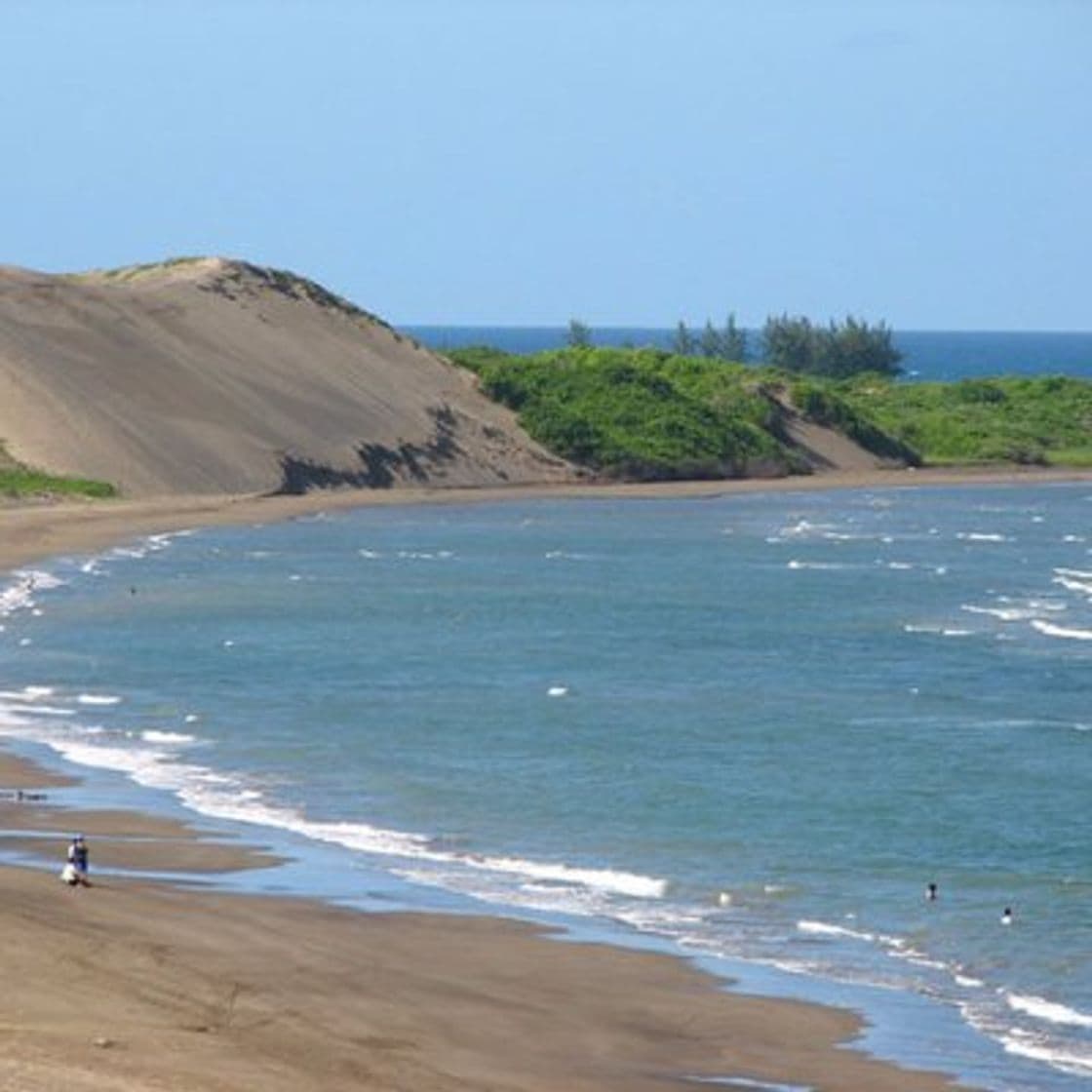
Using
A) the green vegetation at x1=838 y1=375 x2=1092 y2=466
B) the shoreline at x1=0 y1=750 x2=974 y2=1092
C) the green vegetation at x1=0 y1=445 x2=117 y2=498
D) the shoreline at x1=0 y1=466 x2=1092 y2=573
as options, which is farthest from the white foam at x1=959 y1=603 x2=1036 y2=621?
the green vegetation at x1=838 y1=375 x2=1092 y2=466

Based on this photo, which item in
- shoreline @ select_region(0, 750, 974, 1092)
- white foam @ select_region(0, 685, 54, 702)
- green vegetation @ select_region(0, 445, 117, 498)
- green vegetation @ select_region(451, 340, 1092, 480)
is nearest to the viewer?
shoreline @ select_region(0, 750, 974, 1092)

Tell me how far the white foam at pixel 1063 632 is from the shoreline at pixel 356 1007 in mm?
31113

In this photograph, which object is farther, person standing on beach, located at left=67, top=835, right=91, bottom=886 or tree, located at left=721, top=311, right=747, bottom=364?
tree, located at left=721, top=311, right=747, bottom=364

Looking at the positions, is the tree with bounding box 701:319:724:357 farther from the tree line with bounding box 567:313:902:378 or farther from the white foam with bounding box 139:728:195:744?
the white foam with bounding box 139:728:195:744

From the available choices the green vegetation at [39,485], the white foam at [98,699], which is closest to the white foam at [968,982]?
the white foam at [98,699]

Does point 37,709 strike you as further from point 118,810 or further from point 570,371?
point 570,371

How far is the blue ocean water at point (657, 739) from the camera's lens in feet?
96.1

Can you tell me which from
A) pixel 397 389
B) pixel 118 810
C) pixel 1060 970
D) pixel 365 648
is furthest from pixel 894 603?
pixel 397 389

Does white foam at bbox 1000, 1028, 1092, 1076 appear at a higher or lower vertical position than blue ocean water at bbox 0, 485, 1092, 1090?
lower

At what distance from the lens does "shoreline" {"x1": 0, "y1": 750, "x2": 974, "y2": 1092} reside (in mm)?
21438

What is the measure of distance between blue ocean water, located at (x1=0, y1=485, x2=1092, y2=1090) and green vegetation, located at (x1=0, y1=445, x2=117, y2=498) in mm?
14521

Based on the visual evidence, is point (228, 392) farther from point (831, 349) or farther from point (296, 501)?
point (831, 349)

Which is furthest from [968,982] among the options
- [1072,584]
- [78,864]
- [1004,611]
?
[1072,584]

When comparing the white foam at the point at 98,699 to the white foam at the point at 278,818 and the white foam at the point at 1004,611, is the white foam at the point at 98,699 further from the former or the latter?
the white foam at the point at 1004,611
